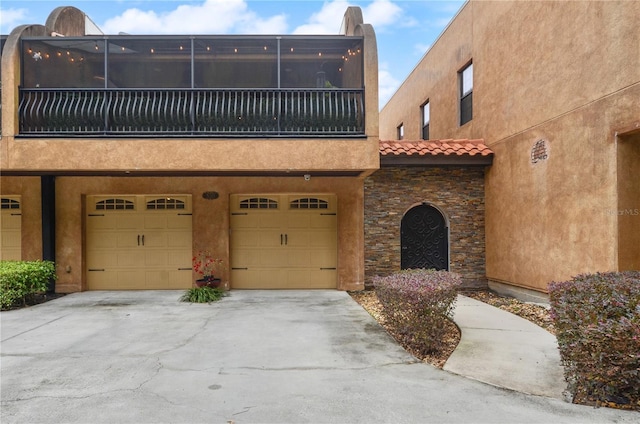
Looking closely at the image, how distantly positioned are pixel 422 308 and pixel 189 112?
19.4 ft

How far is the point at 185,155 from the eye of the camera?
7.58m

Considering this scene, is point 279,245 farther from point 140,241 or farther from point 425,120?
point 425,120

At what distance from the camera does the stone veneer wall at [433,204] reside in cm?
955

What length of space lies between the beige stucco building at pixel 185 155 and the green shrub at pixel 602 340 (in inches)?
183

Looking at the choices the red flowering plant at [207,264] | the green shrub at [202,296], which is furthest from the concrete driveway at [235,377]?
the red flowering plant at [207,264]

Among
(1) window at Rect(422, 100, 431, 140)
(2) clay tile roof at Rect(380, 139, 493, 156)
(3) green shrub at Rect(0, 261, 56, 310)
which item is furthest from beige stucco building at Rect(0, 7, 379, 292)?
(1) window at Rect(422, 100, 431, 140)

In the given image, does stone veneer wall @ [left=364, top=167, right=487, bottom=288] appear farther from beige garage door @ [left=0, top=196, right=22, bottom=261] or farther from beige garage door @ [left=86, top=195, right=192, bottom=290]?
beige garage door @ [left=0, top=196, right=22, bottom=261]

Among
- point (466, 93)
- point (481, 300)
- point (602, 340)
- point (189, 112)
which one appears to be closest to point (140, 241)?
point (189, 112)

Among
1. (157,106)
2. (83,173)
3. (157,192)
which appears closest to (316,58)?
(157,106)

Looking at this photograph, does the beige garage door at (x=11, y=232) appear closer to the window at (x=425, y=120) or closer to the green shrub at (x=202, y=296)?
the green shrub at (x=202, y=296)

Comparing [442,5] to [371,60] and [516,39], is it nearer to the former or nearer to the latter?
[516,39]

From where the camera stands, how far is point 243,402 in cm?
350

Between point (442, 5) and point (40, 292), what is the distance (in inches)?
526

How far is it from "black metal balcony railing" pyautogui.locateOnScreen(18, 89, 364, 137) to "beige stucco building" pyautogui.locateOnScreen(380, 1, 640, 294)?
11.9ft
